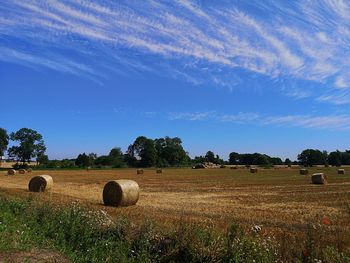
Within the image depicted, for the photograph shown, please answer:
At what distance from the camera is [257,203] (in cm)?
2222

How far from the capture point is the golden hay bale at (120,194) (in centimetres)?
2198

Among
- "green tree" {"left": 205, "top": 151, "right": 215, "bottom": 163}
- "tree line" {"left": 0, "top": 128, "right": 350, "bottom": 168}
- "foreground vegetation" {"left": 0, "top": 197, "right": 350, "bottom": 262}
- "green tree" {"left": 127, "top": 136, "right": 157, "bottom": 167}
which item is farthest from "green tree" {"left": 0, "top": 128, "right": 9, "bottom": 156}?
"foreground vegetation" {"left": 0, "top": 197, "right": 350, "bottom": 262}

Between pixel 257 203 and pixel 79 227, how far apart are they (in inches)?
496

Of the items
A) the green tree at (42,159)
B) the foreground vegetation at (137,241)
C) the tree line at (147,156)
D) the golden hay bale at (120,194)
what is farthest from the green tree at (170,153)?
the foreground vegetation at (137,241)

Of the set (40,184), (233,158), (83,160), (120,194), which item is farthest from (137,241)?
(233,158)

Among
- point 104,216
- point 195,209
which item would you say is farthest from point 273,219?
point 104,216

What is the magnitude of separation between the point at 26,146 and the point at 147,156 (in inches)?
1456

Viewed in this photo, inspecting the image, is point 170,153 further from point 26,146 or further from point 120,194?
point 120,194

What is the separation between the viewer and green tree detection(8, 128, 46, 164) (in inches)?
5846

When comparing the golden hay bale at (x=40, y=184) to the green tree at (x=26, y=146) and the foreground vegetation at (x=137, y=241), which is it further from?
the green tree at (x=26, y=146)

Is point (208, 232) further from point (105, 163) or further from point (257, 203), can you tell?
point (105, 163)

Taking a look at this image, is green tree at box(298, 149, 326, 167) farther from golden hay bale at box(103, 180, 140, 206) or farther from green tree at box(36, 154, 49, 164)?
golden hay bale at box(103, 180, 140, 206)

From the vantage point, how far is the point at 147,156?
15312cm

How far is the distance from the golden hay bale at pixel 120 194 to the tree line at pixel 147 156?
11355 centimetres
